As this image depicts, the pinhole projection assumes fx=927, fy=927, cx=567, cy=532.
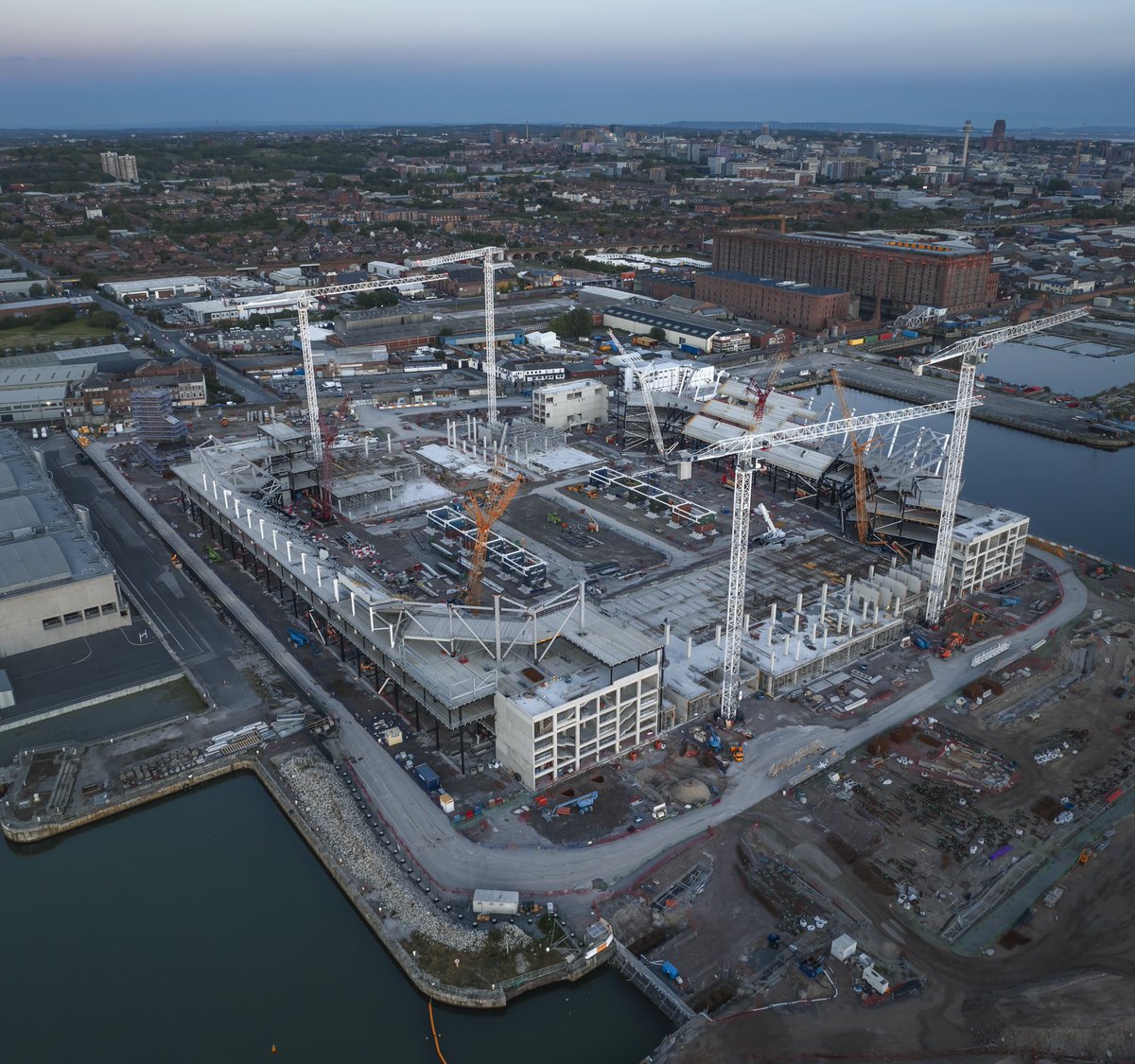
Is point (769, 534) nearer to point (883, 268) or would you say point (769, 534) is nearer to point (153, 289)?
point (883, 268)

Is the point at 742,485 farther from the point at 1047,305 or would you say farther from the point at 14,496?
the point at 1047,305

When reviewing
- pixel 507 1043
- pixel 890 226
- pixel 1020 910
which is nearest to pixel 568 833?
pixel 507 1043

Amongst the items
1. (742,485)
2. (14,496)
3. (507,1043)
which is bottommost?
(507,1043)

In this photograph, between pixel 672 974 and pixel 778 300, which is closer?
pixel 672 974

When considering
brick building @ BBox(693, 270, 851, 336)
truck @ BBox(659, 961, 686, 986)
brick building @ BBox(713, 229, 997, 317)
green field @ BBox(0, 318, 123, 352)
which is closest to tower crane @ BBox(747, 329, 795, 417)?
brick building @ BBox(693, 270, 851, 336)

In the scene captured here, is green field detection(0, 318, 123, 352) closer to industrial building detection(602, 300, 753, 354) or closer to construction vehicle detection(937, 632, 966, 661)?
industrial building detection(602, 300, 753, 354)

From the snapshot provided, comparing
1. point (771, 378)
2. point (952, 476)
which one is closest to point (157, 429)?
point (771, 378)
